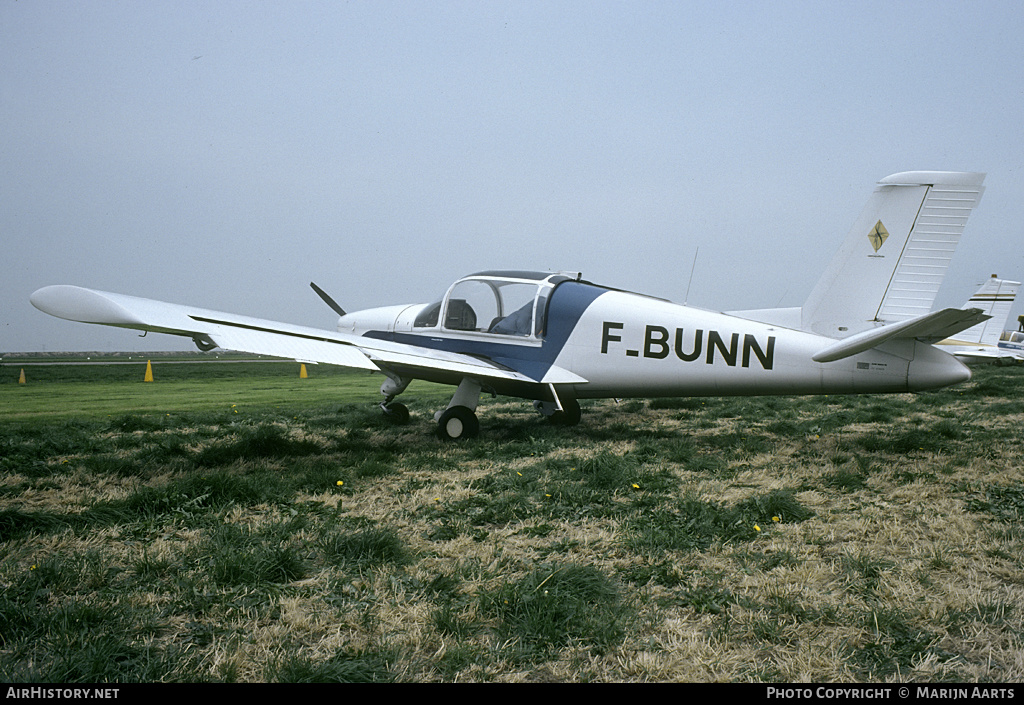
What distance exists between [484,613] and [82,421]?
7.65 m

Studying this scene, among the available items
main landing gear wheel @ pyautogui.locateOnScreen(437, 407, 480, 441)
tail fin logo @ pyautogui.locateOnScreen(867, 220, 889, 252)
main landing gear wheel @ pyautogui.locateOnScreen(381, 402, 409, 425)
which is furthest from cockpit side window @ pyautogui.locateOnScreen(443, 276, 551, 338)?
tail fin logo @ pyautogui.locateOnScreen(867, 220, 889, 252)

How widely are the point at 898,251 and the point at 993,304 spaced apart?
617 inches

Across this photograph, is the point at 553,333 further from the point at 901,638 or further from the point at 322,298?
the point at 901,638

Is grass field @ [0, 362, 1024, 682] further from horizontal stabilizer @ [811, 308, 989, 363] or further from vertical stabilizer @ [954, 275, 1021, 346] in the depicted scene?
vertical stabilizer @ [954, 275, 1021, 346]

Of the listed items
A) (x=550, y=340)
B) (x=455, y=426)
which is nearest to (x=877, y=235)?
(x=550, y=340)

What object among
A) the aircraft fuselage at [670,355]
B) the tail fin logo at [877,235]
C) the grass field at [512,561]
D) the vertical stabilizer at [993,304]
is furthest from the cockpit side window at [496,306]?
the vertical stabilizer at [993,304]

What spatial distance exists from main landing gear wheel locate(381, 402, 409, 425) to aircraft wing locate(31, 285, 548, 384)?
1.09 meters

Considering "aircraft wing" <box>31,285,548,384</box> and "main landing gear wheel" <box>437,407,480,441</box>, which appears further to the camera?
"main landing gear wheel" <box>437,407,480,441</box>

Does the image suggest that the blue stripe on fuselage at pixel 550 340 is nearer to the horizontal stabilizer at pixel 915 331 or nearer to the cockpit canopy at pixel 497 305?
the cockpit canopy at pixel 497 305

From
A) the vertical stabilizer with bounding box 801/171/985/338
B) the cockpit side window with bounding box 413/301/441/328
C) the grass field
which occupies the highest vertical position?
the vertical stabilizer with bounding box 801/171/985/338

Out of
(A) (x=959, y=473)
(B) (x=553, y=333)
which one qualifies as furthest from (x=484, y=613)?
(B) (x=553, y=333)

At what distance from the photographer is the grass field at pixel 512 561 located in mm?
2018

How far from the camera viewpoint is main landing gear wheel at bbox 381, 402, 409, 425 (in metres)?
8.78

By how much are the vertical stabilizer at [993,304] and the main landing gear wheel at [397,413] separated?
17.8 meters
